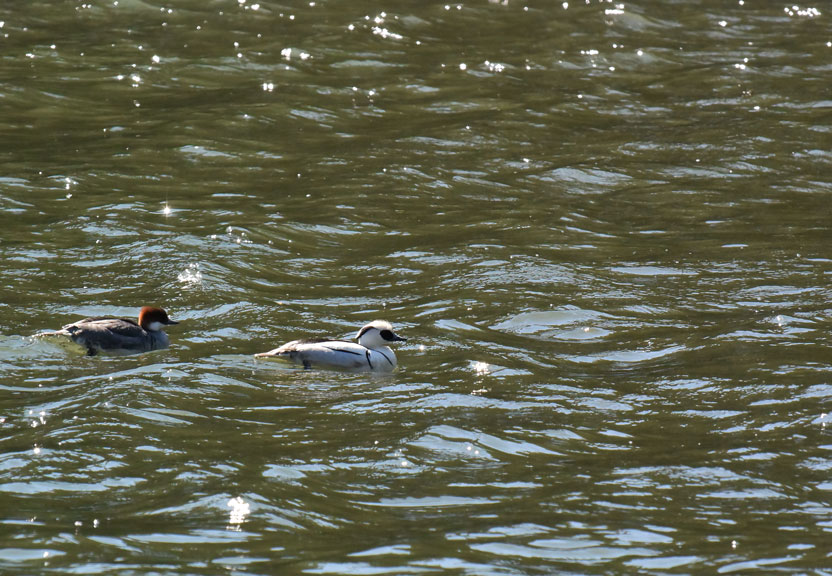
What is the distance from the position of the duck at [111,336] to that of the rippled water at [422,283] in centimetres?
16

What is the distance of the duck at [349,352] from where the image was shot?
37.8 ft

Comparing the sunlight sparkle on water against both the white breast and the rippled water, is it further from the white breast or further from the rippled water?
the white breast

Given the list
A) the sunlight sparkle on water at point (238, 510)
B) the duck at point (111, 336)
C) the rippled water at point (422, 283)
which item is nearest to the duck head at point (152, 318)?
the duck at point (111, 336)

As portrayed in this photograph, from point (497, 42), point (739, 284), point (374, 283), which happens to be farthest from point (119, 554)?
point (497, 42)

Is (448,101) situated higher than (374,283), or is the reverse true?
(448,101)

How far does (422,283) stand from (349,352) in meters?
2.55

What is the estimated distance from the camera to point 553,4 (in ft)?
88.5

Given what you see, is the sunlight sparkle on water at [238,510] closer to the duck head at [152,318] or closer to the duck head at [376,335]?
the duck head at [376,335]

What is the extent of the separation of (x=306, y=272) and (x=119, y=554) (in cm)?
691

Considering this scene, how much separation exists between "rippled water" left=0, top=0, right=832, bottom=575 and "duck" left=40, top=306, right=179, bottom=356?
16 centimetres

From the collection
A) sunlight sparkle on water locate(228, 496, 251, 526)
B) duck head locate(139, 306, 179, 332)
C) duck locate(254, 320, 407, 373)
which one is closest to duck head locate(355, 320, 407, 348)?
duck locate(254, 320, 407, 373)

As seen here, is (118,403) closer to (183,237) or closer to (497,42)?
(183,237)

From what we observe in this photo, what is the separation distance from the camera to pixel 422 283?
46.1 ft

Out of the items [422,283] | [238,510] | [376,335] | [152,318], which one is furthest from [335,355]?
[238,510]
